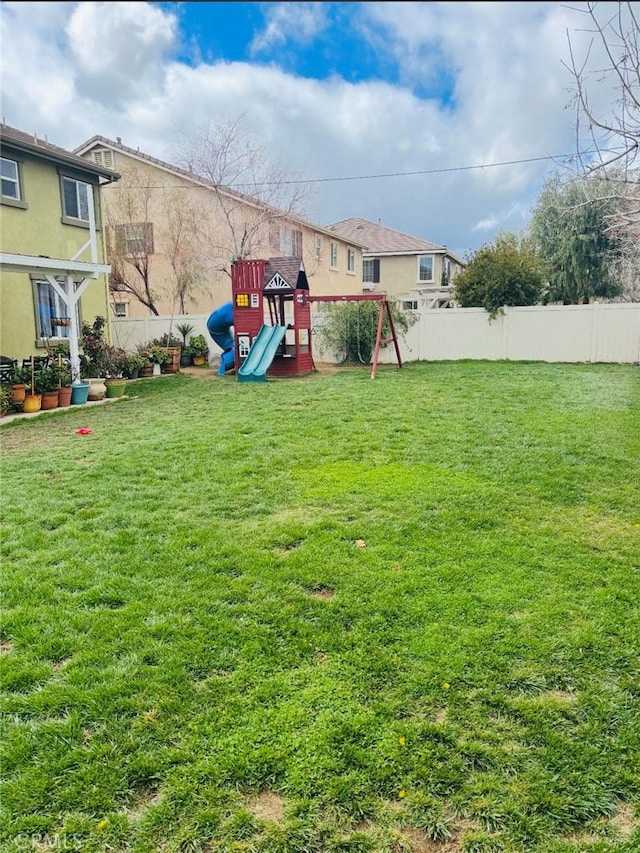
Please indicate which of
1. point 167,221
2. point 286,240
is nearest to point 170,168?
point 167,221

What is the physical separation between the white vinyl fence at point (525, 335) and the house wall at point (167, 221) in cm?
433

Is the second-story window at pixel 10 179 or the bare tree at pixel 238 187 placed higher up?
the bare tree at pixel 238 187

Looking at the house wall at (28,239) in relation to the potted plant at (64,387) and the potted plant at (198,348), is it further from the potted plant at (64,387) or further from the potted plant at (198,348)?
the potted plant at (198,348)

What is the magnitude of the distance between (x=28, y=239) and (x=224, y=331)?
5219 mm

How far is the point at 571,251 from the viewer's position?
1814 cm

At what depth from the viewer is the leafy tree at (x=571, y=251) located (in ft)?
57.9

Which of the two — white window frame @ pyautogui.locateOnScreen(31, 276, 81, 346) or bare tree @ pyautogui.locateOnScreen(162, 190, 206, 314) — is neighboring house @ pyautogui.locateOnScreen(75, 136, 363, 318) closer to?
bare tree @ pyautogui.locateOnScreen(162, 190, 206, 314)

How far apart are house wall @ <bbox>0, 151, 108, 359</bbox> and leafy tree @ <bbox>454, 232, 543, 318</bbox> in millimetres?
10068

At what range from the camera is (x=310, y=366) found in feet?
46.8

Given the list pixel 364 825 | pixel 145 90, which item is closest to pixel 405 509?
pixel 364 825

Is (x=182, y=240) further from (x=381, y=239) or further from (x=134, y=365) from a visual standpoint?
(x=381, y=239)

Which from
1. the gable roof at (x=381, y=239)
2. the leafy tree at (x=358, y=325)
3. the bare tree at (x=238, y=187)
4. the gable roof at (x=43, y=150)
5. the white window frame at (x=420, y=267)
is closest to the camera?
the gable roof at (x=43, y=150)

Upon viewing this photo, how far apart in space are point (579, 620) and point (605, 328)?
43.4ft

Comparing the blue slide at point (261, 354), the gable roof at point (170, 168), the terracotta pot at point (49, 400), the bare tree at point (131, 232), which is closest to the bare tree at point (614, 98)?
the terracotta pot at point (49, 400)
